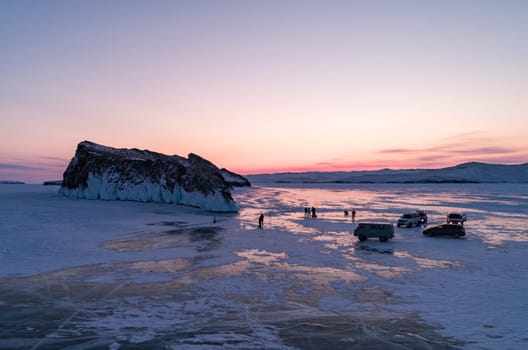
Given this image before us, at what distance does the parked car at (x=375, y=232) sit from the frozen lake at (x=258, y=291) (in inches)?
34.1

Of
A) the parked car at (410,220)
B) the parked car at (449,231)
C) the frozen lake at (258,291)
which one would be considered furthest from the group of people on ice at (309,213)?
the parked car at (449,231)

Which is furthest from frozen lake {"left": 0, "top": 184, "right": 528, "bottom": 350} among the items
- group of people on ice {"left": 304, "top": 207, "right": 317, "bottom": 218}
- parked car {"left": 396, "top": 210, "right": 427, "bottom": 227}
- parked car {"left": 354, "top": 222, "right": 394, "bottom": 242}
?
group of people on ice {"left": 304, "top": 207, "right": 317, "bottom": 218}

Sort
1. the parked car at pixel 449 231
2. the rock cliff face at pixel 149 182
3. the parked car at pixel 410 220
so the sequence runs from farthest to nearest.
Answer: the rock cliff face at pixel 149 182 < the parked car at pixel 410 220 < the parked car at pixel 449 231

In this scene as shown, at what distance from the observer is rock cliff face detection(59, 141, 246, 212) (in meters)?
54.8

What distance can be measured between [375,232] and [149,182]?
40.7 meters

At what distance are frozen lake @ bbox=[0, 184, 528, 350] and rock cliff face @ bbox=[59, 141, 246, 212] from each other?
23.2 meters

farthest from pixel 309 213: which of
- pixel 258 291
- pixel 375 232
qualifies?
pixel 258 291

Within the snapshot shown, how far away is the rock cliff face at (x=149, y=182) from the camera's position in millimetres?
54750

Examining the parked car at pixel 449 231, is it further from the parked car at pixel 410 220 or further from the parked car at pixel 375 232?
the parked car at pixel 410 220

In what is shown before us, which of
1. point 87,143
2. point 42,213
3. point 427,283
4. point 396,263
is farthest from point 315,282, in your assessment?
point 87,143

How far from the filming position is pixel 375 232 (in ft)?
95.6

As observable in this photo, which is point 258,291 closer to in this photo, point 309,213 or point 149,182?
point 309,213

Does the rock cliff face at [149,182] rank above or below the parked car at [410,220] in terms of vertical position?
above

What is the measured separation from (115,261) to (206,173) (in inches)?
1479
